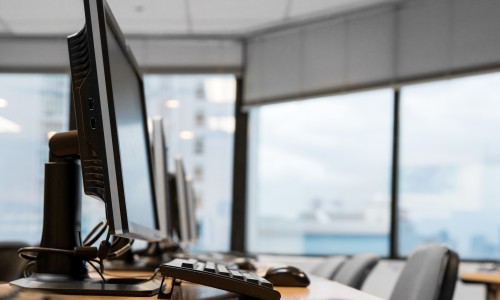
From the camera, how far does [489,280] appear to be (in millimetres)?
2975

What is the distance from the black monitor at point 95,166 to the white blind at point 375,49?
3675mm

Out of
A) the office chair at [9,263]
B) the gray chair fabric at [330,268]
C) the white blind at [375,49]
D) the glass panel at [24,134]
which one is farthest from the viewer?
the glass panel at [24,134]

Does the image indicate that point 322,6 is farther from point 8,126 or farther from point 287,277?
point 287,277

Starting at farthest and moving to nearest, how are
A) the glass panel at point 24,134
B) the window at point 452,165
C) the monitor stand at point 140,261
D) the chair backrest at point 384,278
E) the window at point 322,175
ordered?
the glass panel at point 24,134 → the window at point 322,175 → the chair backrest at point 384,278 → the window at point 452,165 → the monitor stand at point 140,261

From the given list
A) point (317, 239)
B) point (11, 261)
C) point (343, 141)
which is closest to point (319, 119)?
point (343, 141)

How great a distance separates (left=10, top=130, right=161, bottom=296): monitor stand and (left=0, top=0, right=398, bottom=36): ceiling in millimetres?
3660

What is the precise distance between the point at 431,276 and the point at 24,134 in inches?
208

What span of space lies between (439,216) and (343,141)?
1.03 meters

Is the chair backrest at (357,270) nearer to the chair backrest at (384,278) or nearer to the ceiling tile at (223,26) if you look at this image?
the chair backrest at (384,278)

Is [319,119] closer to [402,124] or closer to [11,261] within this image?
[402,124]

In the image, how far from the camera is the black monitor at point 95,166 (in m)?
0.88

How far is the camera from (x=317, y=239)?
5.12 meters

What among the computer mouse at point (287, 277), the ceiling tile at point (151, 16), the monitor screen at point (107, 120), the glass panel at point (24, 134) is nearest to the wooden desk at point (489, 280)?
the computer mouse at point (287, 277)

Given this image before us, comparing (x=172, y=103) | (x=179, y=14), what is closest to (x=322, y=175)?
(x=172, y=103)
